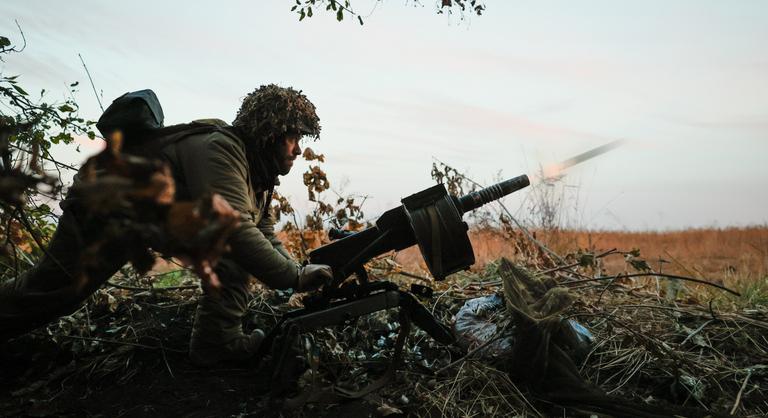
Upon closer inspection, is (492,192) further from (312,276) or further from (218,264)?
(218,264)

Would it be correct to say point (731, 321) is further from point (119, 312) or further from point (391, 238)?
point (119, 312)

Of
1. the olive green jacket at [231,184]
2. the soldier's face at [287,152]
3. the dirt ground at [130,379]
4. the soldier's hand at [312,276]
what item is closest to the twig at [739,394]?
the dirt ground at [130,379]

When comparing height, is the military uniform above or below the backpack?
below

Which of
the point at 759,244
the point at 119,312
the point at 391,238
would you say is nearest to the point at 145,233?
the point at 391,238

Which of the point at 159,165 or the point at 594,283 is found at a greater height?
the point at 159,165

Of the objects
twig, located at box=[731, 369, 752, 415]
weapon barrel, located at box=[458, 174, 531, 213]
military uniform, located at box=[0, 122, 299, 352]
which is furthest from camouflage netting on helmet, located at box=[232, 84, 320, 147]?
twig, located at box=[731, 369, 752, 415]

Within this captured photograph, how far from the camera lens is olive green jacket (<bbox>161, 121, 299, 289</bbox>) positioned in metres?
3.54

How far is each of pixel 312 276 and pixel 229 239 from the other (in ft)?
1.77

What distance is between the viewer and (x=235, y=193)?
Result: 11.8ft

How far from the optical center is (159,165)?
177 centimetres

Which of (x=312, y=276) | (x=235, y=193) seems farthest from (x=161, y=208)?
(x=312, y=276)

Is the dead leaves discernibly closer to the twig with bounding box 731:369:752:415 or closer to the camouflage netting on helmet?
the camouflage netting on helmet

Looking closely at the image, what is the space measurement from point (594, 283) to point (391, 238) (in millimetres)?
2430

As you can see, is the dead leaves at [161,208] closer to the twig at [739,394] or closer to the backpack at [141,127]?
the backpack at [141,127]
